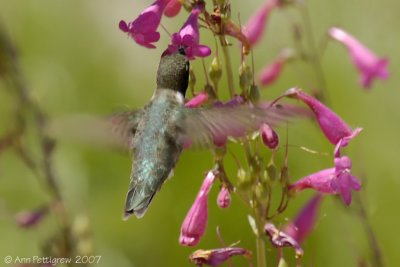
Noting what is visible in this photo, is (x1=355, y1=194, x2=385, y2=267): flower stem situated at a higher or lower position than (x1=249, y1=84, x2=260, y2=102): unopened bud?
lower

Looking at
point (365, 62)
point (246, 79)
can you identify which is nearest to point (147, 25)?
point (246, 79)

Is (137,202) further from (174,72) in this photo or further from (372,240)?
(372,240)

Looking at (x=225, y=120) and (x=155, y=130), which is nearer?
(x=225, y=120)

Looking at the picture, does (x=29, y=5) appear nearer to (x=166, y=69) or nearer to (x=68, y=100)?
(x=68, y=100)

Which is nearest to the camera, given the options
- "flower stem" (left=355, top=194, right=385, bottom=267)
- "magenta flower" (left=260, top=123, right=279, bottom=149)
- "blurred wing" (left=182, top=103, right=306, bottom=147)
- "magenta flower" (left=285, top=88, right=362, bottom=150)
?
"blurred wing" (left=182, top=103, right=306, bottom=147)

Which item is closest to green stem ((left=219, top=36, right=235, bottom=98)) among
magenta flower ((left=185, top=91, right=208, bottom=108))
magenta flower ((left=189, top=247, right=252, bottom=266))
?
magenta flower ((left=185, top=91, right=208, bottom=108))

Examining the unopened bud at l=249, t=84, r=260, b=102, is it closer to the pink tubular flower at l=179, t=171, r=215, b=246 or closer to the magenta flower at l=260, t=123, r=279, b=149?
the magenta flower at l=260, t=123, r=279, b=149

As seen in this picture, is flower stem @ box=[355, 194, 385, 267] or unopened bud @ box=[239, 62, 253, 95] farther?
flower stem @ box=[355, 194, 385, 267]
